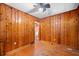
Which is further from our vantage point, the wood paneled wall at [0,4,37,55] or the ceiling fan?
the ceiling fan

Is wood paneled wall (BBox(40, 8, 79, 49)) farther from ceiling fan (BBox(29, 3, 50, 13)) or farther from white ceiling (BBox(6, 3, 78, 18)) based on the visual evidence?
ceiling fan (BBox(29, 3, 50, 13))

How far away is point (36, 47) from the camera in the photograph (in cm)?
256

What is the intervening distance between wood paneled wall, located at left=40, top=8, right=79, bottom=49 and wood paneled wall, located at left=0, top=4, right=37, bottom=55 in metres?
0.29

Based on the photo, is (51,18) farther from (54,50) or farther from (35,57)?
(35,57)

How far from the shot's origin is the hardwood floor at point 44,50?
249 centimetres

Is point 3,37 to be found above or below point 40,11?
below

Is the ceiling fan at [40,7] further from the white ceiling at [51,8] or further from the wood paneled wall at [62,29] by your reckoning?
the wood paneled wall at [62,29]

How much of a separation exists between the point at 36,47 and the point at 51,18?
732mm

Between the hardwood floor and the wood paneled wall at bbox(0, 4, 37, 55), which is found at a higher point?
the wood paneled wall at bbox(0, 4, 37, 55)

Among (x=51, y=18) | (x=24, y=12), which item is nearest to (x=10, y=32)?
(x=24, y=12)

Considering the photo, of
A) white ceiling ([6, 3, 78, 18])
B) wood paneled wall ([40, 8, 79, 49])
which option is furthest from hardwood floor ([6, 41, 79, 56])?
white ceiling ([6, 3, 78, 18])

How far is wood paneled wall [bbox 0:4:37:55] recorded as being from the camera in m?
2.39

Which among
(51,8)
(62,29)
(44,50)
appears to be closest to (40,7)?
(51,8)

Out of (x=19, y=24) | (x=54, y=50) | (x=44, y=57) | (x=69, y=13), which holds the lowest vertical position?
(x=44, y=57)
